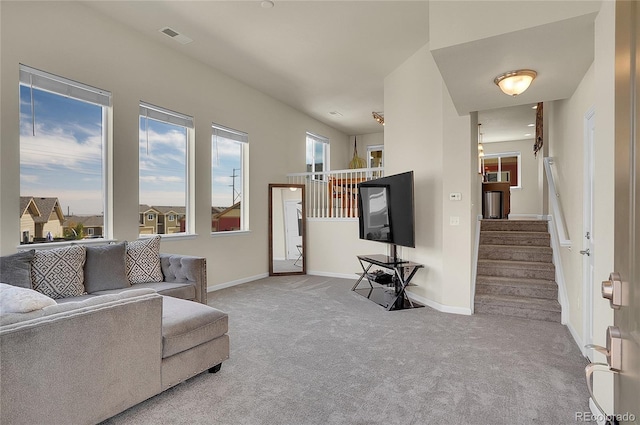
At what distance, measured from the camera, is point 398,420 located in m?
1.99

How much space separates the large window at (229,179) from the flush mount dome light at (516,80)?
406 centimetres

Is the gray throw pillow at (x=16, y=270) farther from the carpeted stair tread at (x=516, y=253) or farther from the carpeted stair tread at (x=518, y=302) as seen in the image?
the carpeted stair tread at (x=516, y=253)

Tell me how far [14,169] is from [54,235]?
73 cm

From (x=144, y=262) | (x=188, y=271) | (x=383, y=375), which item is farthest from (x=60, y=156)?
(x=383, y=375)

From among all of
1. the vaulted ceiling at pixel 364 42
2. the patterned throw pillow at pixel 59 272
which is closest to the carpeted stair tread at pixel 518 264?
the vaulted ceiling at pixel 364 42

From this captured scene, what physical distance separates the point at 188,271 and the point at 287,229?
3206 mm

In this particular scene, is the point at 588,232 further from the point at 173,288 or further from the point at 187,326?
the point at 173,288

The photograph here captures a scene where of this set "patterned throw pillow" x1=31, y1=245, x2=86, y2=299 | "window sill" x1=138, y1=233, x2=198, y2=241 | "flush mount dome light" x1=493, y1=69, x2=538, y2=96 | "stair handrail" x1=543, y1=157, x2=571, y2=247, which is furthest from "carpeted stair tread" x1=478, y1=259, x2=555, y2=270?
"patterned throw pillow" x1=31, y1=245, x2=86, y2=299

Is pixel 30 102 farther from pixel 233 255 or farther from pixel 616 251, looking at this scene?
pixel 616 251

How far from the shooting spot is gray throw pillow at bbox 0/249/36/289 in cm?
271

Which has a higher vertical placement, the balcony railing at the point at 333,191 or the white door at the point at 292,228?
the balcony railing at the point at 333,191

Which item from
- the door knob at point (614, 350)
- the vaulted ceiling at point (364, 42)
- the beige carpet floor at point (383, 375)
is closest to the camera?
the door knob at point (614, 350)

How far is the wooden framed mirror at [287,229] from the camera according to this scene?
6.64 meters

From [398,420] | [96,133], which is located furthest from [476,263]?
[96,133]
